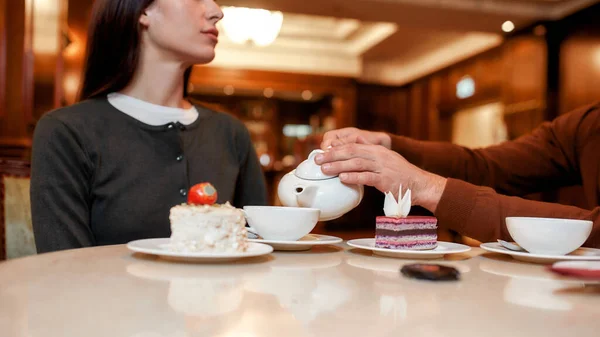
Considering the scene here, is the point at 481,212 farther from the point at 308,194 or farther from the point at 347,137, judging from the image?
the point at 347,137

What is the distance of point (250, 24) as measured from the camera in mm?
5902

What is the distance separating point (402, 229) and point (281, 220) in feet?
0.71

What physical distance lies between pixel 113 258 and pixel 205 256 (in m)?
0.18

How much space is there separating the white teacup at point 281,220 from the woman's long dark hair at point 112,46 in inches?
31.0

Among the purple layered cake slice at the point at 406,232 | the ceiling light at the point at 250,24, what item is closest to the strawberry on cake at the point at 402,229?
the purple layered cake slice at the point at 406,232

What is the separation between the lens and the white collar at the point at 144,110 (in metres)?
1.52

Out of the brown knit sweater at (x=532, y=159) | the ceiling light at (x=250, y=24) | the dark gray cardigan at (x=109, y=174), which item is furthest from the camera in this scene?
the ceiling light at (x=250, y=24)

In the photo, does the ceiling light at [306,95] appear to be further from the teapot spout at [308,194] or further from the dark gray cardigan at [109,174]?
the teapot spout at [308,194]

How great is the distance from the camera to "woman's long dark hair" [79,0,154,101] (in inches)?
59.6

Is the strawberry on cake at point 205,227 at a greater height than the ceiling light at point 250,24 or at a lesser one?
lesser

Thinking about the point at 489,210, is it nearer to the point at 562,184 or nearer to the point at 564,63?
the point at 562,184

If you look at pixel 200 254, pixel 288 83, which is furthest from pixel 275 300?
pixel 288 83

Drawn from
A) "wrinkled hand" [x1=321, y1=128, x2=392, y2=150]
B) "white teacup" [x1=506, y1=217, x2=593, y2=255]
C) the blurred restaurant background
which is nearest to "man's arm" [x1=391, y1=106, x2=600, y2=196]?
"wrinkled hand" [x1=321, y1=128, x2=392, y2=150]

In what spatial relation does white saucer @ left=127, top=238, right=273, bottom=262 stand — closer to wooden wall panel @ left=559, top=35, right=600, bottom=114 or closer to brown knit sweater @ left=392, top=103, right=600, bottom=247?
brown knit sweater @ left=392, top=103, right=600, bottom=247
